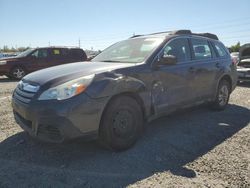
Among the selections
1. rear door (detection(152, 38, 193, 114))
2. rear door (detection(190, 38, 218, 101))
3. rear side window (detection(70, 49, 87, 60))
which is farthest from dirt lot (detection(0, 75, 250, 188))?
rear side window (detection(70, 49, 87, 60))

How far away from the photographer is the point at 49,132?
11.5ft

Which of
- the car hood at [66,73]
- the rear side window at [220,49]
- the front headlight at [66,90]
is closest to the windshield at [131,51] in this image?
the car hood at [66,73]

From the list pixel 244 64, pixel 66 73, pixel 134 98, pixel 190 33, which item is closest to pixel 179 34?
pixel 190 33

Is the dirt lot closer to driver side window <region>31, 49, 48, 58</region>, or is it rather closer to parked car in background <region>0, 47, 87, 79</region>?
parked car in background <region>0, 47, 87, 79</region>

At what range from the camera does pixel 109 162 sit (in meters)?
3.71

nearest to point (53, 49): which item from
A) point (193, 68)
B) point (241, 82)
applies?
point (241, 82)

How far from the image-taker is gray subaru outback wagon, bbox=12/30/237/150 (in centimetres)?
348

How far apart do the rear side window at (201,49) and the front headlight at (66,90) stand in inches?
106

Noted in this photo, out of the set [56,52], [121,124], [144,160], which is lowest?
[144,160]

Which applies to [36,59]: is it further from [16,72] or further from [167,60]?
[167,60]

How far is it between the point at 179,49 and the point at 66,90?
97.3 inches

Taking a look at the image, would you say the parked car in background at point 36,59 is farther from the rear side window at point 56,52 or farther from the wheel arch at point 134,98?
the wheel arch at point 134,98

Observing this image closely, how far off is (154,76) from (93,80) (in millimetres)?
1169

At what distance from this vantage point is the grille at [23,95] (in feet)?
12.0
